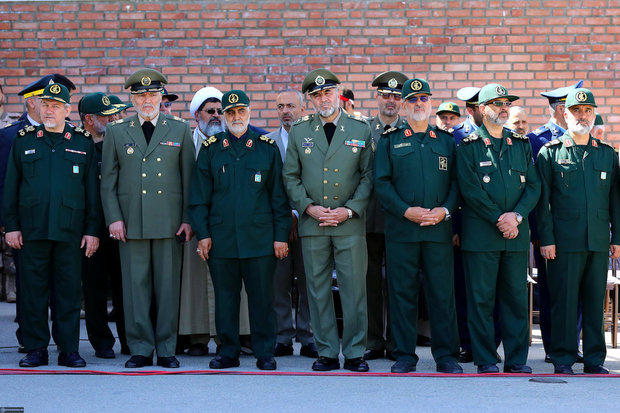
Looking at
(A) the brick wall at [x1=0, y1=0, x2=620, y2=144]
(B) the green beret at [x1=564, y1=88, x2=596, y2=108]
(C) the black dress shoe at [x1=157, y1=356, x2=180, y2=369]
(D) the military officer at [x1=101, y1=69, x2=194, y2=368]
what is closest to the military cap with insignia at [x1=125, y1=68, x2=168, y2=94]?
(D) the military officer at [x1=101, y1=69, x2=194, y2=368]

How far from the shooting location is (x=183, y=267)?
7641mm

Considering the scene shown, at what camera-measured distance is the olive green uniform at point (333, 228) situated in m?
6.91

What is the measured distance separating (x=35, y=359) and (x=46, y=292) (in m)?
0.47

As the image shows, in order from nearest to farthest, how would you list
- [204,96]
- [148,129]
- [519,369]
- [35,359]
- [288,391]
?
1. [288,391]
2. [519,369]
3. [35,359]
4. [148,129]
5. [204,96]

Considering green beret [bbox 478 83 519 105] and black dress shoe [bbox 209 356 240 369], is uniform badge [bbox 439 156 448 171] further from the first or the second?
black dress shoe [bbox 209 356 240 369]

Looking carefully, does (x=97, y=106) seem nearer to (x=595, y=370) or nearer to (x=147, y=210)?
(x=147, y=210)

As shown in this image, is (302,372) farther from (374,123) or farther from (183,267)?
(374,123)

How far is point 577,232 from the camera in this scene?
6.86 meters

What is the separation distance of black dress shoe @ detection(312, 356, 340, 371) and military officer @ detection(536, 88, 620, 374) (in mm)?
1521

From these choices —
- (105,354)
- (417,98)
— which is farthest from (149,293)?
(417,98)

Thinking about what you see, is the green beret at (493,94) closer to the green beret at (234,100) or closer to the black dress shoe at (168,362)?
the green beret at (234,100)

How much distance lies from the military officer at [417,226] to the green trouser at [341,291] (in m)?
0.22

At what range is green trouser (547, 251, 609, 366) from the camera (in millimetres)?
6863

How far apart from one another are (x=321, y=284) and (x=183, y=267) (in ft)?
4.07
